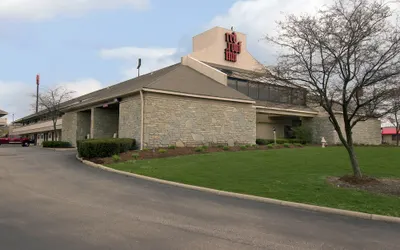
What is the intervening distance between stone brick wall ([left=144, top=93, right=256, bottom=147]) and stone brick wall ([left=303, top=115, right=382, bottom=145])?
989 centimetres

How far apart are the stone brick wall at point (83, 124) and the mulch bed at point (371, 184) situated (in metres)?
25.9

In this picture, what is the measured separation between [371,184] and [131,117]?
15030 mm

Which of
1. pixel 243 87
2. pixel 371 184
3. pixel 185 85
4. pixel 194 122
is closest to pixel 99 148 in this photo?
pixel 194 122

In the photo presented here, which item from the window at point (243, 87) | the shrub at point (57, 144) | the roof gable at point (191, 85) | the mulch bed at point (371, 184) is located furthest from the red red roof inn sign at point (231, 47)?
the mulch bed at point (371, 184)

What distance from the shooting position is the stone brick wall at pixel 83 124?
32250 millimetres

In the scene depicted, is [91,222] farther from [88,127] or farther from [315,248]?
[88,127]

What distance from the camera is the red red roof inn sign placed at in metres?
33.6

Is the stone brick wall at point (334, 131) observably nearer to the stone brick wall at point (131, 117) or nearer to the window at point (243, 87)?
the window at point (243, 87)

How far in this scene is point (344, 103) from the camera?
1109 cm

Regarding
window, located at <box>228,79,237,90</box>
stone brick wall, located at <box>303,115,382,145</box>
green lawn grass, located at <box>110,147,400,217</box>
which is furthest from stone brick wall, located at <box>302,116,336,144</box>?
green lawn grass, located at <box>110,147,400,217</box>

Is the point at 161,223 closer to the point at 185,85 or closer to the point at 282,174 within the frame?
the point at 282,174

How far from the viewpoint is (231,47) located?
112 feet

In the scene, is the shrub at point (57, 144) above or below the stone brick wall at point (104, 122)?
below

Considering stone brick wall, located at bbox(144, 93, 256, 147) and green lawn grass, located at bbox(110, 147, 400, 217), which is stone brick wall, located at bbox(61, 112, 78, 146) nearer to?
stone brick wall, located at bbox(144, 93, 256, 147)
